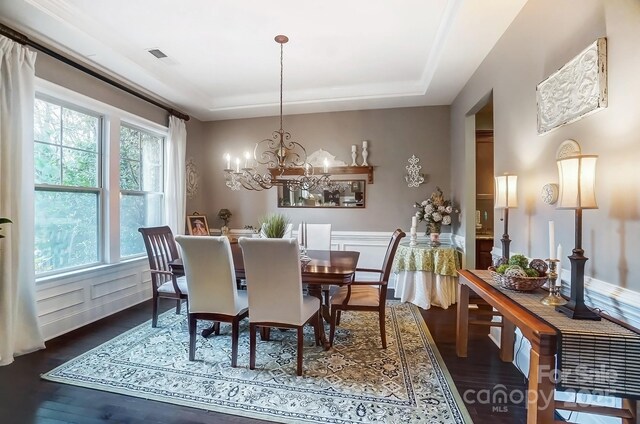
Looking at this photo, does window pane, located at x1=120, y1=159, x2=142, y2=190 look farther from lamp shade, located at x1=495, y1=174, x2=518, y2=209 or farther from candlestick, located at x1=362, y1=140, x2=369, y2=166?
lamp shade, located at x1=495, y1=174, x2=518, y2=209

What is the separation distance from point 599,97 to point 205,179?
5057mm

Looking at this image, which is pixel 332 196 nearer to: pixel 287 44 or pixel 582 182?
pixel 287 44

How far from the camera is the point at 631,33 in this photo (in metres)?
1.35

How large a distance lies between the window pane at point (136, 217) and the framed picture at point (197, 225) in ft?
1.59

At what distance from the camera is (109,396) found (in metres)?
1.99

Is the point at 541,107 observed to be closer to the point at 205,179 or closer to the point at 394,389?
the point at 394,389

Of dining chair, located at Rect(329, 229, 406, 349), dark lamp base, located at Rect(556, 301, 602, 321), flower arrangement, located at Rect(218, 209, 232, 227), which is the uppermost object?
flower arrangement, located at Rect(218, 209, 232, 227)

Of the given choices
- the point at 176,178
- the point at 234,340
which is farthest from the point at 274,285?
the point at 176,178

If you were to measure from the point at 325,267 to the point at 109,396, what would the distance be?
5.63ft

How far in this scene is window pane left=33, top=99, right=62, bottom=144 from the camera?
2826 mm

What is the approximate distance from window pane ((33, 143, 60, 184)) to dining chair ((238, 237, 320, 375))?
227 centimetres

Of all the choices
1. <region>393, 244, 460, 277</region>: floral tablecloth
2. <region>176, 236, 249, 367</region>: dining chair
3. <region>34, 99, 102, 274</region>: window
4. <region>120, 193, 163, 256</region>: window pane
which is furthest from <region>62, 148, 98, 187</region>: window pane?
<region>393, 244, 460, 277</region>: floral tablecloth

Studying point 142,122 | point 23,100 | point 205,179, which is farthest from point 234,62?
point 205,179

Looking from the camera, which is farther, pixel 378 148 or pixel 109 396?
pixel 378 148
